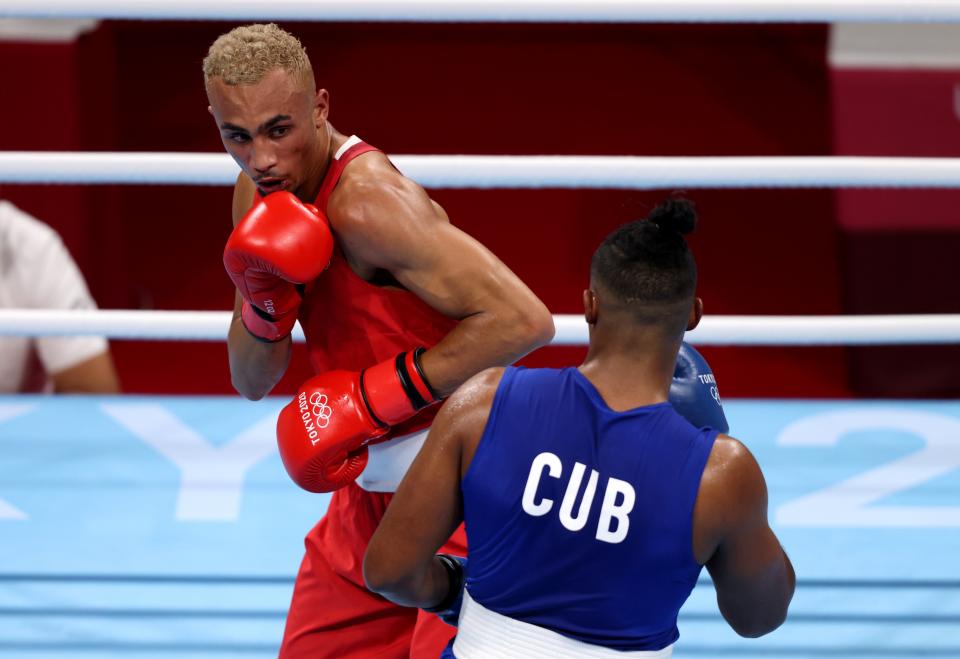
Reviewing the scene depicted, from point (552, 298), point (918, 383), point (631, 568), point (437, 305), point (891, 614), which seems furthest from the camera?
point (552, 298)

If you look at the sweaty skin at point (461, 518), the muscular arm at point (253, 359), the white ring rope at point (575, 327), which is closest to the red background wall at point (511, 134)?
the white ring rope at point (575, 327)

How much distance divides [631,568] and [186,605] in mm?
1143

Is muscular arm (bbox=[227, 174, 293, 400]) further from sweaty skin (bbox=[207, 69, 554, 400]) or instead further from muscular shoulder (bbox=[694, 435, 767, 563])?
muscular shoulder (bbox=[694, 435, 767, 563])

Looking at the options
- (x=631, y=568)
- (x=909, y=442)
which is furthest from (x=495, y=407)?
(x=909, y=442)

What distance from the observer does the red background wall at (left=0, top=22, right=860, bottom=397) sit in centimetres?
468

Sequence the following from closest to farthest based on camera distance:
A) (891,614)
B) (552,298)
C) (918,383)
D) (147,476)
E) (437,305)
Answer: (437,305)
(891,614)
(147,476)
(918,383)
(552,298)

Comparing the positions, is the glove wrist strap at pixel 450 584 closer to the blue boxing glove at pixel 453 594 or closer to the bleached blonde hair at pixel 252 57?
the blue boxing glove at pixel 453 594

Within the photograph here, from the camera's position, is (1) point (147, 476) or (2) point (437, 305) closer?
(2) point (437, 305)

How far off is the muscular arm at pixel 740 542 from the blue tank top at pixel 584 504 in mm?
18

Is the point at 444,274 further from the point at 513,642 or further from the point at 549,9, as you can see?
A: the point at 549,9

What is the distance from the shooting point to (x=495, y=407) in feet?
4.70

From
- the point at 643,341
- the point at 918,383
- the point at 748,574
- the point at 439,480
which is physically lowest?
the point at 918,383

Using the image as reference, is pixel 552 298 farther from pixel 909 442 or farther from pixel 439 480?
pixel 439 480

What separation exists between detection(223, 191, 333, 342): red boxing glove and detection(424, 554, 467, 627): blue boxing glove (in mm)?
450
